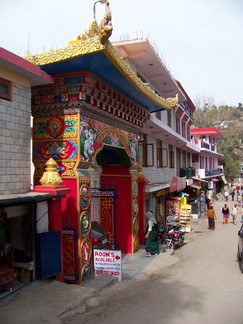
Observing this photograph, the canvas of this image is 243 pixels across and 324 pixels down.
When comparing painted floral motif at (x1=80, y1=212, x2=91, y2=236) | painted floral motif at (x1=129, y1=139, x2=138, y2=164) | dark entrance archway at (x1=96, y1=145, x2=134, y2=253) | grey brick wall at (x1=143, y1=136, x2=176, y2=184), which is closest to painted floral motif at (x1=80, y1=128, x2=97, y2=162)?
painted floral motif at (x1=80, y1=212, x2=91, y2=236)

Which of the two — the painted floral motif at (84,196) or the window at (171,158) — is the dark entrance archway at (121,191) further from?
the window at (171,158)

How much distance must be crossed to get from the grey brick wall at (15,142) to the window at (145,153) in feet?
29.6

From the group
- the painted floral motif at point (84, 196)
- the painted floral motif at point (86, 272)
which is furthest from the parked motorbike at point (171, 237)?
the painted floral motif at point (84, 196)

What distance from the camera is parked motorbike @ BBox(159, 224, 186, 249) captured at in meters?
14.2

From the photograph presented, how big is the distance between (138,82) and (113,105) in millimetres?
981

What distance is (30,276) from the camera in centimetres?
749

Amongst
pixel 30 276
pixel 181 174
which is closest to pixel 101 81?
pixel 30 276

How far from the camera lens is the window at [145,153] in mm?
16669

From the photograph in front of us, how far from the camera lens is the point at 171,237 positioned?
14375 mm

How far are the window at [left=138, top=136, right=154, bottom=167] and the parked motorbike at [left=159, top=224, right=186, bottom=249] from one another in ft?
11.1

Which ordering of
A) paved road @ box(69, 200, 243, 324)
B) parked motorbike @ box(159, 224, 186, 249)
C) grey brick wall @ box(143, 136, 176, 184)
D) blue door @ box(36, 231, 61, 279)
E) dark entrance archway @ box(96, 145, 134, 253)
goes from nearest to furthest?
paved road @ box(69, 200, 243, 324) → blue door @ box(36, 231, 61, 279) → dark entrance archway @ box(96, 145, 134, 253) → parked motorbike @ box(159, 224, 186, 249) → grey brick wall @ box(143, 136, 176, 184)

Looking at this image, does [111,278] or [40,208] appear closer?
[40,208]

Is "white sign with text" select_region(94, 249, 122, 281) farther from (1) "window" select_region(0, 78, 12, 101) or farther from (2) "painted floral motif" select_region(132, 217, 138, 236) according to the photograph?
(1) "window" select_region(0, 78, 12, 101)

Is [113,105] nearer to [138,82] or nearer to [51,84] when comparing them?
[138,82]
